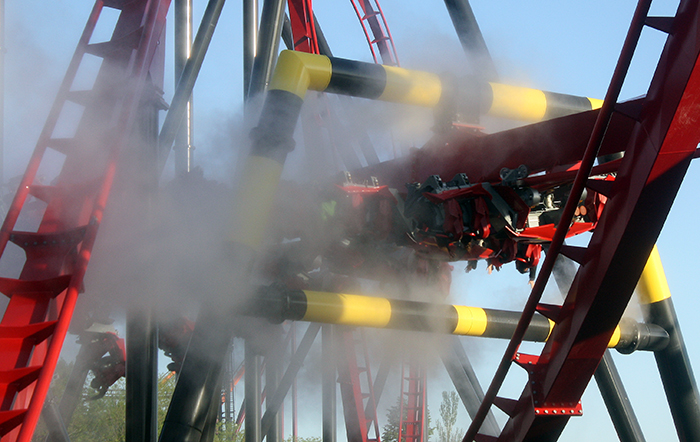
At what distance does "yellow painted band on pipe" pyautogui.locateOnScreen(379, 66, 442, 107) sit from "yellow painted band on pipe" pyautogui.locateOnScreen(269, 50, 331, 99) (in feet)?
1.42

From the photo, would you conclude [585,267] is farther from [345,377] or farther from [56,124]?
[345,377]

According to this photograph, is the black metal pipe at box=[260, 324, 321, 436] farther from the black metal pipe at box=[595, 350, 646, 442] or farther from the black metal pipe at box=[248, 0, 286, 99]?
the black metal pipe at box=[248, 0, 286, 99]

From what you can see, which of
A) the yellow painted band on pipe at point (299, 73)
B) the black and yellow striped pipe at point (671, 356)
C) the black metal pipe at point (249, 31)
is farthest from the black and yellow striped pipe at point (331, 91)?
the black metal pipe at point (249, 31)

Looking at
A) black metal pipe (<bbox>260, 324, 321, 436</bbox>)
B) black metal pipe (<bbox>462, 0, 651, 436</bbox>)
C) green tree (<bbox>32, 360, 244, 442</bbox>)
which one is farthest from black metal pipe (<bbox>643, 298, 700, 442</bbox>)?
green tree (<bbox>32, 360, 244, 442</bbox>)

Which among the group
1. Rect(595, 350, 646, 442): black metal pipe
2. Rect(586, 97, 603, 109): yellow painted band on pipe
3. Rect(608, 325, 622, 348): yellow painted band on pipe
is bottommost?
Rect(595, 350, 646, 442): black metal pipe

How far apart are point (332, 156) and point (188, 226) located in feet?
7.35

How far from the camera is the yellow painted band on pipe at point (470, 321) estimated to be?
15.4 feet

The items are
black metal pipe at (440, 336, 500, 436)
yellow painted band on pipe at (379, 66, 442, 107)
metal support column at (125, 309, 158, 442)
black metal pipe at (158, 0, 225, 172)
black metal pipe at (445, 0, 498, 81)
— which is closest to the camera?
yellow painted band on pipe at (379, 66, 442, 107)

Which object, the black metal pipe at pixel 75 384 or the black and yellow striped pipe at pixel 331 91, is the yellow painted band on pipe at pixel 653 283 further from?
the black metal pipe at pixel 75 384

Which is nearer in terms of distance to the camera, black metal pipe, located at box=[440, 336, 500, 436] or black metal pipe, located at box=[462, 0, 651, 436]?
black metal pipe, located at box=[462, 0, 651, 436]

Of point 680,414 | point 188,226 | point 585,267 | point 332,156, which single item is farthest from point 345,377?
point 585,267

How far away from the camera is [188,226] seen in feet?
16.7

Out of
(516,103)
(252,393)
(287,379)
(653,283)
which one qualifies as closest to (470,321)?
(653,283)

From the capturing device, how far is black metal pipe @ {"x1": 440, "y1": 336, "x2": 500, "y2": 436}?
24.6 ft
